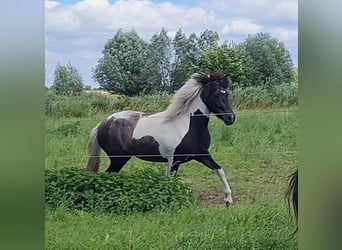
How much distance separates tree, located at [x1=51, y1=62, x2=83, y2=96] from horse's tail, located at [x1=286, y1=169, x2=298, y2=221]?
1.14 meters

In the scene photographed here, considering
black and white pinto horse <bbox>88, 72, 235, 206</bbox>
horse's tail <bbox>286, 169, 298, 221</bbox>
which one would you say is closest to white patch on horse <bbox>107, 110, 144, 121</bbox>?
black and white pinto horse <bbox>88, 72, 235, 206</bbox>

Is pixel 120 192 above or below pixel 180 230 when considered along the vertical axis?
above

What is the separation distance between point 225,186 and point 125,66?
0.78 metres

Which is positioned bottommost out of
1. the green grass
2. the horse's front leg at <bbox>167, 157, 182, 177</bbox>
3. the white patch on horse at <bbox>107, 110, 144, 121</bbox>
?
the green grass

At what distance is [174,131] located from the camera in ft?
11.1

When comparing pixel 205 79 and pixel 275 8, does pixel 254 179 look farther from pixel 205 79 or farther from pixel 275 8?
pixel 275 8

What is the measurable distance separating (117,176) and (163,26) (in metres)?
0.79

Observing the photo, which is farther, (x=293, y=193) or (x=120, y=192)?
(x=120, y=192)

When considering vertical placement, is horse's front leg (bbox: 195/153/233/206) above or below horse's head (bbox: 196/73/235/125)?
below

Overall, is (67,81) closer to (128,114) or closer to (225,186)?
(128,114)

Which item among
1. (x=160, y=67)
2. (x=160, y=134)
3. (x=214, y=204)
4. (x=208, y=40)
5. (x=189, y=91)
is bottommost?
(x=214, y=204)

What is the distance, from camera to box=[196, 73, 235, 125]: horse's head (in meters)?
3.35

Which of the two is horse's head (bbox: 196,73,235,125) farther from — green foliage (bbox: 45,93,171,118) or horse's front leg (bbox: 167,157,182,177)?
horse's front leg (bbox: 167,157,182,177)

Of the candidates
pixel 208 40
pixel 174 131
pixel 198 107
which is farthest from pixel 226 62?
pixel 174 131
